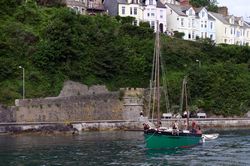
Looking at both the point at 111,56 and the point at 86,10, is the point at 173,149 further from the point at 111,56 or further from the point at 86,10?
the point at 86,10

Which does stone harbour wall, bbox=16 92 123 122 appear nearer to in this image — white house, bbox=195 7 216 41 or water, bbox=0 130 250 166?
water, bbox=0 130 250 166

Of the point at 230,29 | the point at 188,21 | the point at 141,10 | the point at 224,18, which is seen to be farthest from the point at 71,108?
the point at 224,18

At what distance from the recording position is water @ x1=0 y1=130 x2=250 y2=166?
138 feet

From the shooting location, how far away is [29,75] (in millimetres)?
72375

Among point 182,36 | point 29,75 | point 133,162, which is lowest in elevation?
point 133,162

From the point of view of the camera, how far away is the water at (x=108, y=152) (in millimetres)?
41938

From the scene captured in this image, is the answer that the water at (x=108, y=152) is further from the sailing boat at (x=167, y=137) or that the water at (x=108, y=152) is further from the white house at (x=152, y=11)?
the white house at (x=152, y=11)

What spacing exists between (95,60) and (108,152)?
32.7 metres

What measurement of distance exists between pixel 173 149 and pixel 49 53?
96.1ft

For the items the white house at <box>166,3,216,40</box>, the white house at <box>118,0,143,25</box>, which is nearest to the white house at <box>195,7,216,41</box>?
the white house at <box>166,3,216,40</box>

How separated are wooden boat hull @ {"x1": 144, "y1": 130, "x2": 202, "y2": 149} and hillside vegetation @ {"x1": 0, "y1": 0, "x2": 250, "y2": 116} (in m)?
23.0

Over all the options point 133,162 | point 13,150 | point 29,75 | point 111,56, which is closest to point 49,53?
point 29,75

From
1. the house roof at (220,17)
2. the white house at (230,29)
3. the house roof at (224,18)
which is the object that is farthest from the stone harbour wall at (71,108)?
the house roof at (224,18)

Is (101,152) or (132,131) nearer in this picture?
(101,152)
